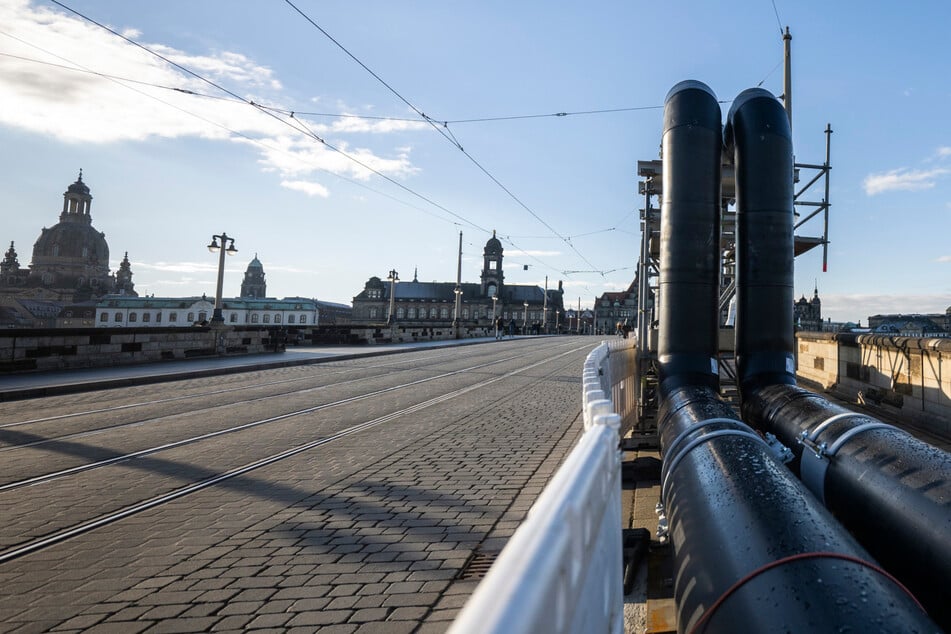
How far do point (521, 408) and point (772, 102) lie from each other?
18.9 ft

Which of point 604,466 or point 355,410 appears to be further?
point 355,410

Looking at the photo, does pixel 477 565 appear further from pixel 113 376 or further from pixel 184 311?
pixel 184 311

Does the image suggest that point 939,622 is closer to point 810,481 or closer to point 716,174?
point 810,481

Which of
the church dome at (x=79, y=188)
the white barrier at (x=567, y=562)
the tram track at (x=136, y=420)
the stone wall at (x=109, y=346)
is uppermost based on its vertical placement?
the church dome at (x=79, y=188)

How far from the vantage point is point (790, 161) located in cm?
658

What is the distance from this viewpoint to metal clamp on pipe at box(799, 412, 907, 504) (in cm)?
324

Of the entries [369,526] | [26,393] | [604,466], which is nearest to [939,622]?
[604,466]

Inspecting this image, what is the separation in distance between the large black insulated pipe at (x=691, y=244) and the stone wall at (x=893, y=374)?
10.9 ft

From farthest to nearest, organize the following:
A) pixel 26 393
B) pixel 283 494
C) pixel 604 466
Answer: pixel 26 393, pixel 283 494, pixel 604 466

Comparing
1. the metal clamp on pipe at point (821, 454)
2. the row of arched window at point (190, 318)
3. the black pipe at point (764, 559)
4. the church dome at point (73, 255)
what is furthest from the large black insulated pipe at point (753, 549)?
the church dome at point (73, 255)

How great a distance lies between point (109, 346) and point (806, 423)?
16.7 m

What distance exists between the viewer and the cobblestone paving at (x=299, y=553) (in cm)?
272

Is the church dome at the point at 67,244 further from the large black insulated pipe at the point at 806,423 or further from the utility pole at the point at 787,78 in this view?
the large black insulated pipe at the point at 806,423

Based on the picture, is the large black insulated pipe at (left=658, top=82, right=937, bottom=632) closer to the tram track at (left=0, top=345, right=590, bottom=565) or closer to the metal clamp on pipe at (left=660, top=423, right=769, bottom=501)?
the metal clamp on pipe at (left=660, top=423, right=769, bottom=501)
